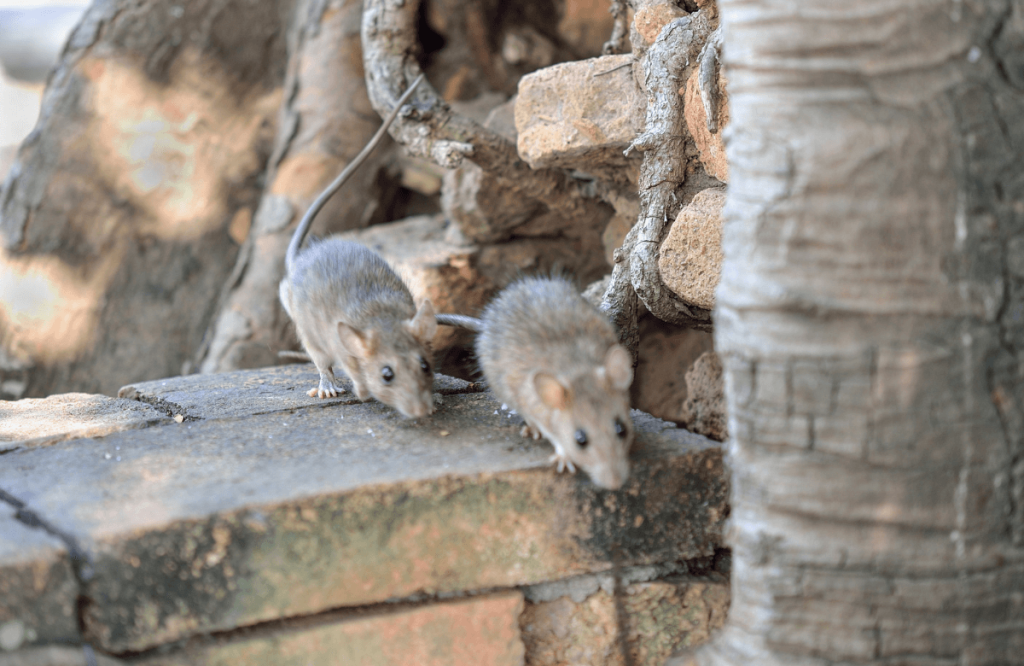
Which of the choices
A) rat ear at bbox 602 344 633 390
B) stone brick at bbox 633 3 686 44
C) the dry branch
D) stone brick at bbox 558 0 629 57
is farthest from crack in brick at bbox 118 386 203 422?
stone brick at bbox 558 0 629 57

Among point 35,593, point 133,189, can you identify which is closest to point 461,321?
point 35,593

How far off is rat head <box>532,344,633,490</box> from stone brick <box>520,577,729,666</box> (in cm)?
49

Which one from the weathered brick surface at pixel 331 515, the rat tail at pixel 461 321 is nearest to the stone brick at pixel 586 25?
the rat tail at pixel 461 321

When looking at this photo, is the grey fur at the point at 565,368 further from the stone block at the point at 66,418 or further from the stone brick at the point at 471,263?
the stone brick at the point at 471,263

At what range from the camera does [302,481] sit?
2.51 meters

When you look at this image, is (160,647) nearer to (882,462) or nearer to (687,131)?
(882,462)

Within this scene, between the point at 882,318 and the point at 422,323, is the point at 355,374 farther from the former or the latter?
the point at 882,318

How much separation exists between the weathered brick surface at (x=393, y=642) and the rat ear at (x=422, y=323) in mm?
1048

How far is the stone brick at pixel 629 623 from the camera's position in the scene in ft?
9.18

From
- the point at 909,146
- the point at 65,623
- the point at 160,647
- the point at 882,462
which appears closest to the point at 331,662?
the point at 160,647

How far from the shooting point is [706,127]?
10.8 feet

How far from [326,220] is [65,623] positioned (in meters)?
4.11

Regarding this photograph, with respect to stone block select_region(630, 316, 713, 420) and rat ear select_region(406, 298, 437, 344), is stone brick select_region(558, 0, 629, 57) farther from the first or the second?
rat ear select_region(406, 298, 437, 344)

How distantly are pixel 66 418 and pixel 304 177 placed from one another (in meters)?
3.03
